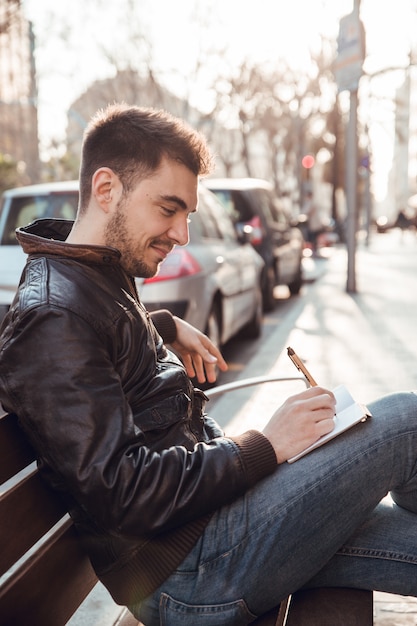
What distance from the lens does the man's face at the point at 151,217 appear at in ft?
6.58

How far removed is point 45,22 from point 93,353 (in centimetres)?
2544

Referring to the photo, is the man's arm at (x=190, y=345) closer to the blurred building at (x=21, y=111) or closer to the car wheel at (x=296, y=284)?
the car wheel at (x=296, y=284)

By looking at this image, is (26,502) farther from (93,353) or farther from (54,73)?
(54,73)

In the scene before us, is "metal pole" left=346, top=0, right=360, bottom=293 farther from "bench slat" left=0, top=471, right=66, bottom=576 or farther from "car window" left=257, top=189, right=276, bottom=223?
"bench slat" left=0, top=471, right=66, bottom=576

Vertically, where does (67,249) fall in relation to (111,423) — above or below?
above

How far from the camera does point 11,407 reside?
177cm

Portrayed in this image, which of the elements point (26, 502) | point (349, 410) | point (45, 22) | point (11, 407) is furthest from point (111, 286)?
point (45, 22)

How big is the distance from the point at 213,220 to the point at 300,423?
5742 mm

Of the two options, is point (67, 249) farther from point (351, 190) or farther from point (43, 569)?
point (351, 190)

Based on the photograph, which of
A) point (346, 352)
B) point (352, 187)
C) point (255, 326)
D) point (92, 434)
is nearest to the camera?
point (92, 434)

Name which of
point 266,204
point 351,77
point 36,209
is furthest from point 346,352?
point 351,77

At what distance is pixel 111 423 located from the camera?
168 cm

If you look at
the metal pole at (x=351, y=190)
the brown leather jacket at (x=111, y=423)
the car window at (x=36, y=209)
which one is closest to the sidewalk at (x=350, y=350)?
the metal pole at (x=351, y=190)

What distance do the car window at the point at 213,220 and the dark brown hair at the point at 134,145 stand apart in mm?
4923
